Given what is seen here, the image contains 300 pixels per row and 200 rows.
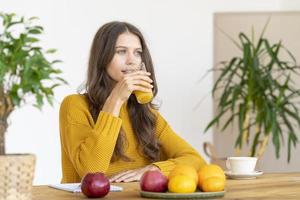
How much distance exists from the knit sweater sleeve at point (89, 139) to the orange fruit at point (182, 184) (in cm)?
86

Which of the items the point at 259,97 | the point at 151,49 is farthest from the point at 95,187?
the point at 151,49

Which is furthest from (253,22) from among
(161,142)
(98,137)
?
(98,137)

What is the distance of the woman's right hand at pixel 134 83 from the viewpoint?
3041 millimetres

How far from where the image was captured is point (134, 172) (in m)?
2.85

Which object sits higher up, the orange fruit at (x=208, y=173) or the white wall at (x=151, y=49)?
the white wall at (x=151, y=49)

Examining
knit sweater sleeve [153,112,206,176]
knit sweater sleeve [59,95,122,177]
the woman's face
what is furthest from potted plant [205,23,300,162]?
knit sweater sleeve [59,95,122,177]

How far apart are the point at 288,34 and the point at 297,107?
68cm

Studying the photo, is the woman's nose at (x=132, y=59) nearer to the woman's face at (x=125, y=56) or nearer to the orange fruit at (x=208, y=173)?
the woman's face at (x=125, y=56)

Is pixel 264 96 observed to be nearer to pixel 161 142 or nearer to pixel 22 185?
pixel 161 142

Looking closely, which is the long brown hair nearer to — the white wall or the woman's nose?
the woman's nose

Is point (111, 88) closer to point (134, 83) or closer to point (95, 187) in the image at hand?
point (134, 83)

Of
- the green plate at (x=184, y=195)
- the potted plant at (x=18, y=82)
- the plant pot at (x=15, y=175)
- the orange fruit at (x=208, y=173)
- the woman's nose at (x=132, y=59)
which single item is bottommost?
the green plate at (x=184, y=195)

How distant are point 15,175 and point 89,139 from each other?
1.34 metres

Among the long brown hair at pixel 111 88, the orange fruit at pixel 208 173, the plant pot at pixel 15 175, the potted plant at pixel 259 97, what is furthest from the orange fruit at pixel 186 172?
the potted plant at pixel 259 97
